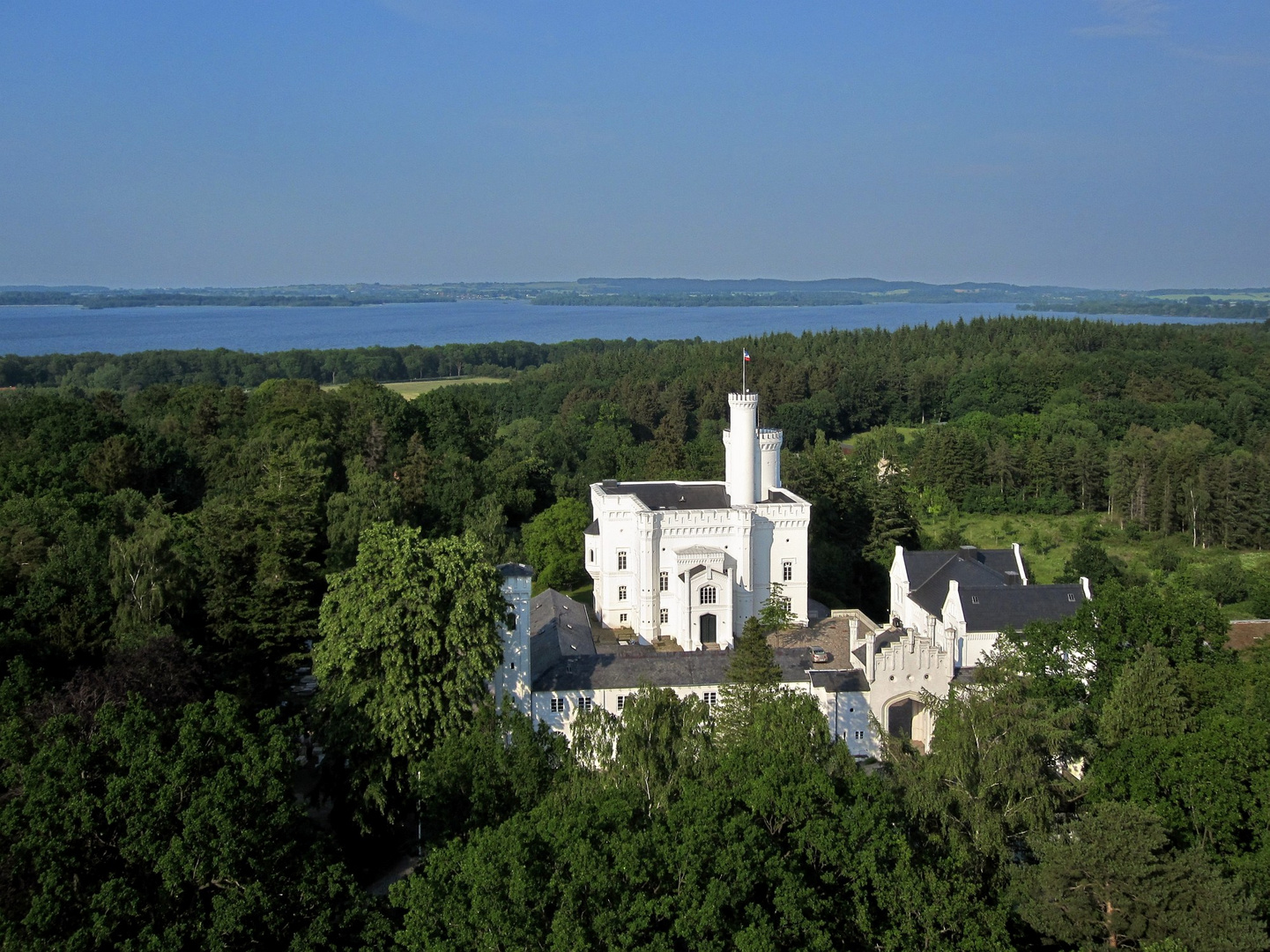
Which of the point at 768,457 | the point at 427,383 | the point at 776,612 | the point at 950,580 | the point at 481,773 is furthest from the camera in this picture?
the point at 427,383

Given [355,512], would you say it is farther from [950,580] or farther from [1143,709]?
[1143,709]

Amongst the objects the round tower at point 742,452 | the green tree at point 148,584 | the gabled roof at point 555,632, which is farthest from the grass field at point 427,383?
the green tree at point 148,584

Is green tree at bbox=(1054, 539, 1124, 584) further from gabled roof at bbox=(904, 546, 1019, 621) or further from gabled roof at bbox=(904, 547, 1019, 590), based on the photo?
gabled roof at bbox=(904, 546, 1019, 621)

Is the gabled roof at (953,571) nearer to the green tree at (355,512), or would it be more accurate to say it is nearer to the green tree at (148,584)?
the green tree at (355,512)

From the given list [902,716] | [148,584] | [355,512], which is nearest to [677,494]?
[355,512]

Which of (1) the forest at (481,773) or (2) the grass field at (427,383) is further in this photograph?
(2) the grass field at (427,383)

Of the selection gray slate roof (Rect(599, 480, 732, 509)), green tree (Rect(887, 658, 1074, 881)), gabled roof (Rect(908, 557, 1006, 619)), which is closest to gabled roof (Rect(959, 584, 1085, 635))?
gabled roof (Rect(908, 557, 1006, 619))

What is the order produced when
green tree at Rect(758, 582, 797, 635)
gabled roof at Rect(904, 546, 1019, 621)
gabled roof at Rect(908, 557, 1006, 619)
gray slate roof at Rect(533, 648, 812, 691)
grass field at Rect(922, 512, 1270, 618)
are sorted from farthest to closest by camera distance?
grass field at Rect(922, 512, 1270, 618), green tree at Rect(758, 582, 797, 635), gabled roof at Rect(904, 546, 1019, 621), gabled roof at Rect(908, 557, 1006, 619), gray slate roof at Rect(533, 648, 812, 691)
